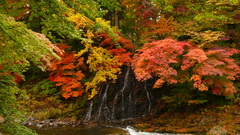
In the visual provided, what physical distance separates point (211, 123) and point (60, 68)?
942cm

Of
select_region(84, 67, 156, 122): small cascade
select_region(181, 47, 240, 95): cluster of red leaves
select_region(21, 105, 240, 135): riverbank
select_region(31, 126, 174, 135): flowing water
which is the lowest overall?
select_region(31, 126, 174, 135): flowing water

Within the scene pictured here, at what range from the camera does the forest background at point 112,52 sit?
148 inches

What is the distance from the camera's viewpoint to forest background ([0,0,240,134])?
376 cm

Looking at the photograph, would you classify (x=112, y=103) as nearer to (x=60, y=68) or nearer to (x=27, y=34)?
(x=60, y=68)

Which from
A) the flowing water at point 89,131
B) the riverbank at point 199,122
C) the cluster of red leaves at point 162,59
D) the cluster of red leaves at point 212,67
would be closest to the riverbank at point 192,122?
the riverbank at point 199,122

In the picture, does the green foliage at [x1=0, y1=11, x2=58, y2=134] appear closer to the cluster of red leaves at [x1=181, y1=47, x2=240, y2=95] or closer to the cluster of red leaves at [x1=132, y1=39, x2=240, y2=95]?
the cluster of red leaves at [x1=132, y1=39, x2=240, y2=95]

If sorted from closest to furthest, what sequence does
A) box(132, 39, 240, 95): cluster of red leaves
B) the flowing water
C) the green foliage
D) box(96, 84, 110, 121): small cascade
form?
the green foliage → box(132, 39, 240, 95): cluster of red leaves → the flowing water → box(96, 84, 110, 121): small cascade

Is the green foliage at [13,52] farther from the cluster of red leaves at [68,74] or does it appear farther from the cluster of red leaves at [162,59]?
the cluster of red leaves at [68,74]

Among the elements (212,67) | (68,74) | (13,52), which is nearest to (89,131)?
(68,74)

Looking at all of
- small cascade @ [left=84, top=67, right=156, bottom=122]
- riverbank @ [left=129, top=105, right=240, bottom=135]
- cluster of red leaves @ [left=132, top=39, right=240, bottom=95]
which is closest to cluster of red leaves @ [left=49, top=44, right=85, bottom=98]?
small cascade @ [left=84, top=67, right=156, bottom=122]

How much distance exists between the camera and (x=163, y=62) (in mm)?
8102

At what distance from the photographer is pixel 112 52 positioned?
12.0 meters

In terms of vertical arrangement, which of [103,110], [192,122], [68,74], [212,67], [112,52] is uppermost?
[112,52]

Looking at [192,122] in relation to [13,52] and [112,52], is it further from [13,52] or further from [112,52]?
[13,52]
